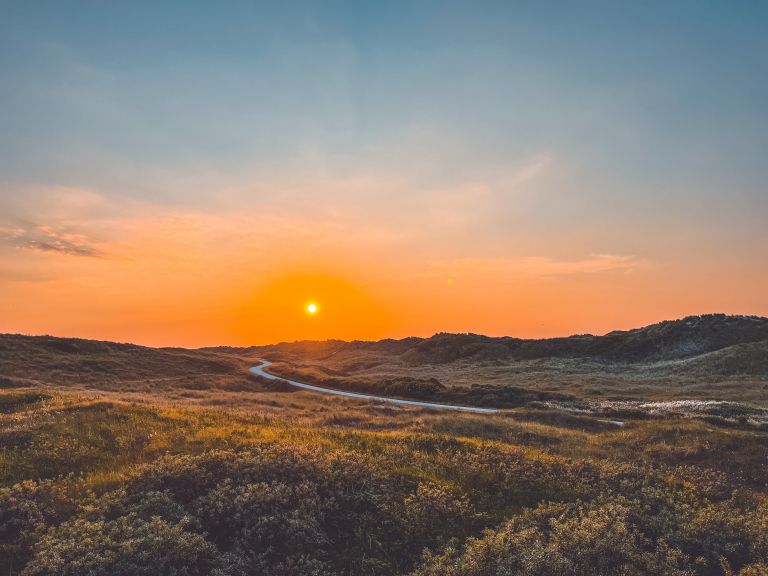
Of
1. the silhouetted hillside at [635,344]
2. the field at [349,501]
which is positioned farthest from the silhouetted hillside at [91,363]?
the silhouetted hillside at [635,344]

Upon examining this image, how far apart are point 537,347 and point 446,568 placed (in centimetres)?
11795

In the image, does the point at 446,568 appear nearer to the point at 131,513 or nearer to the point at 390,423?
the point at 131,513

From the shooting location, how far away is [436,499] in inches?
→ 490

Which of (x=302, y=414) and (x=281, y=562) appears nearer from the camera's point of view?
(x=281, y=562)

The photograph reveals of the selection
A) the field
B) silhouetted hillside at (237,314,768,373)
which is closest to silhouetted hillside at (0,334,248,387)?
the field

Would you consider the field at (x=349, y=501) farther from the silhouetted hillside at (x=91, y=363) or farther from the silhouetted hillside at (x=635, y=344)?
the silhouetted hillside at (x=635, y=344)

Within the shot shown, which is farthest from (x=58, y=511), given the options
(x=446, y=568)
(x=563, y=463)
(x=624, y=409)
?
(x=624, y=409)

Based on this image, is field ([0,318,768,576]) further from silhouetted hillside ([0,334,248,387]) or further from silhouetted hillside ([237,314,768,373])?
silhouetted hillside ([237,314,768,373])

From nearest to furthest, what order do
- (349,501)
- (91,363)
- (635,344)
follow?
(349,501) → (91,363) → (635,344)

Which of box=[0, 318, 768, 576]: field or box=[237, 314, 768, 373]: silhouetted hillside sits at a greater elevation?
box=[237, 314, 768, 373]: silhouetted hillside

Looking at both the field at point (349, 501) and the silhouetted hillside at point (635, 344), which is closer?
the field at point (349, 501)

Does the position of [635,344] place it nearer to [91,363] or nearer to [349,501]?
[91,363]

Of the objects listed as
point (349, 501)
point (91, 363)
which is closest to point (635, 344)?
point (91, 363)

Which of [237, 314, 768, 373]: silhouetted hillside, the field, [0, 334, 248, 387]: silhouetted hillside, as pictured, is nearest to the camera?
the field
